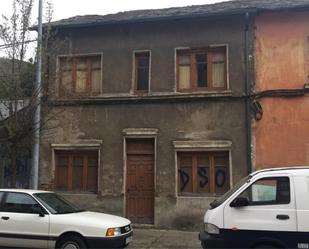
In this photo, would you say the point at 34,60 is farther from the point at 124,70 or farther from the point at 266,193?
the point at 266,193

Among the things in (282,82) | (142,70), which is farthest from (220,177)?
(142,70)

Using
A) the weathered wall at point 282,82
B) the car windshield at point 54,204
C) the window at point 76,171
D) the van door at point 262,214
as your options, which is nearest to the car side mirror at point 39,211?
the car windshield at point 54,204

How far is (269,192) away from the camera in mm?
7992

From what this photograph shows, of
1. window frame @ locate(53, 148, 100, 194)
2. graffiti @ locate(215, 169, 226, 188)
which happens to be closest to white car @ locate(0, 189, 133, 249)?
graffiti @ locate(215, 169, 226, 188)

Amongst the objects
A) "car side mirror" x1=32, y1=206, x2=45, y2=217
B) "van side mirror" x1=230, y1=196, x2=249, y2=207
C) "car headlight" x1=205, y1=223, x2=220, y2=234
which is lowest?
"car headlight" x1=205, y1=223, x2=220, y2=234

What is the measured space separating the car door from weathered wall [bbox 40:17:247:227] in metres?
5.02

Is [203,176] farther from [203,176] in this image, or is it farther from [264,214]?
[264,214]

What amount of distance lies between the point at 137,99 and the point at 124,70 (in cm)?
115

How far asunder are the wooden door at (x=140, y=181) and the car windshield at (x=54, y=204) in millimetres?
4422

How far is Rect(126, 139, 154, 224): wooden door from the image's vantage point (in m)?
14.1

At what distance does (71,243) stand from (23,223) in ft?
3.56

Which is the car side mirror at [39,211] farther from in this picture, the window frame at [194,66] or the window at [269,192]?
the window frame at [194,66]

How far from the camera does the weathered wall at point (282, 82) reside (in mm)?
13031

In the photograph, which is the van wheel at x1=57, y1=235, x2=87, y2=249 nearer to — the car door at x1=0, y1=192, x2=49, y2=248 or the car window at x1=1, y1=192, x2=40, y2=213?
the car door at x1=0, y1=192, x2=49, y2=248
